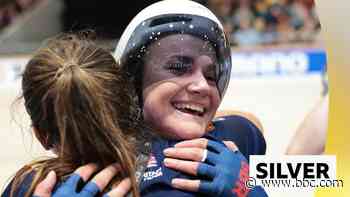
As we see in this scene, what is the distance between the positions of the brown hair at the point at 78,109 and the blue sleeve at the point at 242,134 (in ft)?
0.66

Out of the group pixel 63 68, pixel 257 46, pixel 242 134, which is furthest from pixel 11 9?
pixel 63 68

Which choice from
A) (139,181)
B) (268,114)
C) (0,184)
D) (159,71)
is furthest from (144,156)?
(268,114)

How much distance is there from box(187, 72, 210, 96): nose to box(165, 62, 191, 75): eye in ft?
0.06

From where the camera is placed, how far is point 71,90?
1.02 m

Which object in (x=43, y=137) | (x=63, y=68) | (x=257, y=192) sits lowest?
(x=257, y=192)

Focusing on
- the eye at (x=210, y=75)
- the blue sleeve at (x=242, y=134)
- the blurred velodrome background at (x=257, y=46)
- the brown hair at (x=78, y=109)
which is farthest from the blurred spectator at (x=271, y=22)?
the brown hair at (x=78, y=109)

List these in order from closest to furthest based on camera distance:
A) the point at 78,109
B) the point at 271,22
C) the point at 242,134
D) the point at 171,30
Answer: the point at 78,109
the point at 171,30
the point at 242,134
the point at 271,22

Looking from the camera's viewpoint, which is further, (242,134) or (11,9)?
(11,9)

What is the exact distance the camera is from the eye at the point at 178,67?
3.75ft

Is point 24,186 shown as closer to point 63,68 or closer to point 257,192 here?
point 63,68

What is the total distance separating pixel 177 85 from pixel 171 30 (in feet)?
0.28

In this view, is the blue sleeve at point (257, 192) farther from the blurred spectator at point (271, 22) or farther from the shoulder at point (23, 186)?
the blurred spectator at point (271, 22)

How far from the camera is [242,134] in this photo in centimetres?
126

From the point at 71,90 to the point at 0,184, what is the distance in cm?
73
